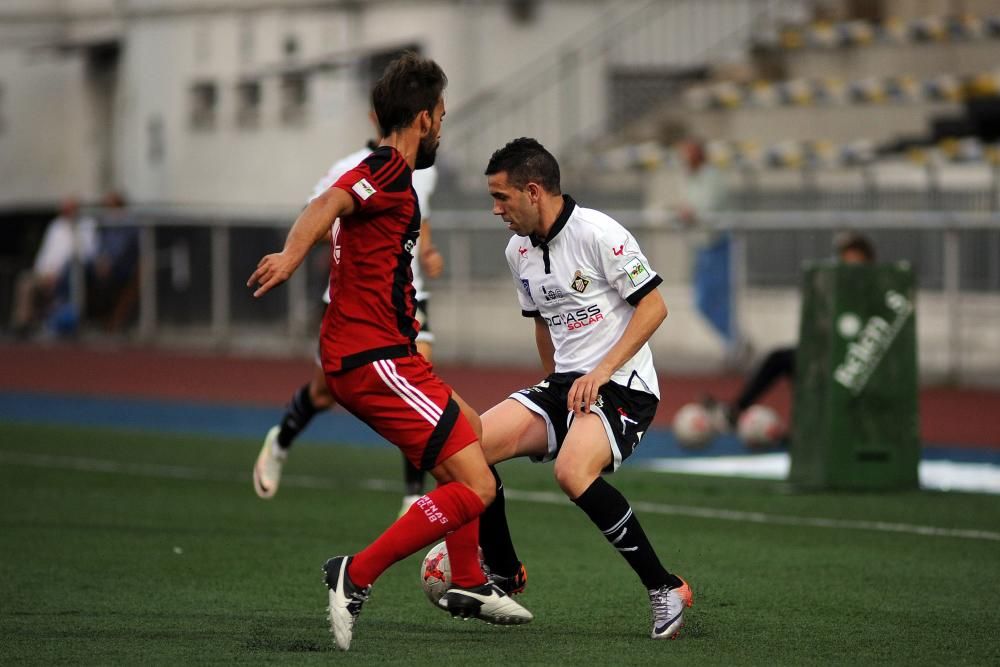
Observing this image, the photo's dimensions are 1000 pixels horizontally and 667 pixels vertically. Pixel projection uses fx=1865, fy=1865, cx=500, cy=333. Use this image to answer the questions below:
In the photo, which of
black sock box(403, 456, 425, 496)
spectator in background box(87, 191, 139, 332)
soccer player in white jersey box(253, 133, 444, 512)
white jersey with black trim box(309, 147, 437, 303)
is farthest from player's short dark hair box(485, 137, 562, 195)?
spectator in background box(87, 191, 139, 332)

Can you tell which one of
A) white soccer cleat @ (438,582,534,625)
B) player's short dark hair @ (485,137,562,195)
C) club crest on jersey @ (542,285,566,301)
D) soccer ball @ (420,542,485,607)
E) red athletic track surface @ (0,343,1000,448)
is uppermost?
player's short dark hair @ (485,137,562,195)

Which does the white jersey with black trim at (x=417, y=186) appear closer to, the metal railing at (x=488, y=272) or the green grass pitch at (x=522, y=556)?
the green grass pitch at (x=522, y=556)

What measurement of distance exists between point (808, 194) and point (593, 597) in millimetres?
12581

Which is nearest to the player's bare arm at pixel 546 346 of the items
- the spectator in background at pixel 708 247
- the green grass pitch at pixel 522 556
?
the green grass pitch at pixel 522 556

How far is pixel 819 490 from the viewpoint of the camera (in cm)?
1120

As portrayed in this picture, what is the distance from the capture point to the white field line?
9.63 metres

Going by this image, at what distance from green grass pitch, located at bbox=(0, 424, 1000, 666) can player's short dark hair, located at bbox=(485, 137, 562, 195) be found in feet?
5.40

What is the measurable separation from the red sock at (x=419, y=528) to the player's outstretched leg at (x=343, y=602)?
3cm

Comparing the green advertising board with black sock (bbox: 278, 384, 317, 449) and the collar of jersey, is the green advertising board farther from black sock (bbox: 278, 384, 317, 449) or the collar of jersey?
the collar of jersey

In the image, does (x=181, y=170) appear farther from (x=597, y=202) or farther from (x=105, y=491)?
(x=105, y=491)

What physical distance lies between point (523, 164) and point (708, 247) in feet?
40.5

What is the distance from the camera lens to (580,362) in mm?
7141

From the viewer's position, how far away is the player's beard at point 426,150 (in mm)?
6570

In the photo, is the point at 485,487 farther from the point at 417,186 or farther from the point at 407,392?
the point at 417,186
